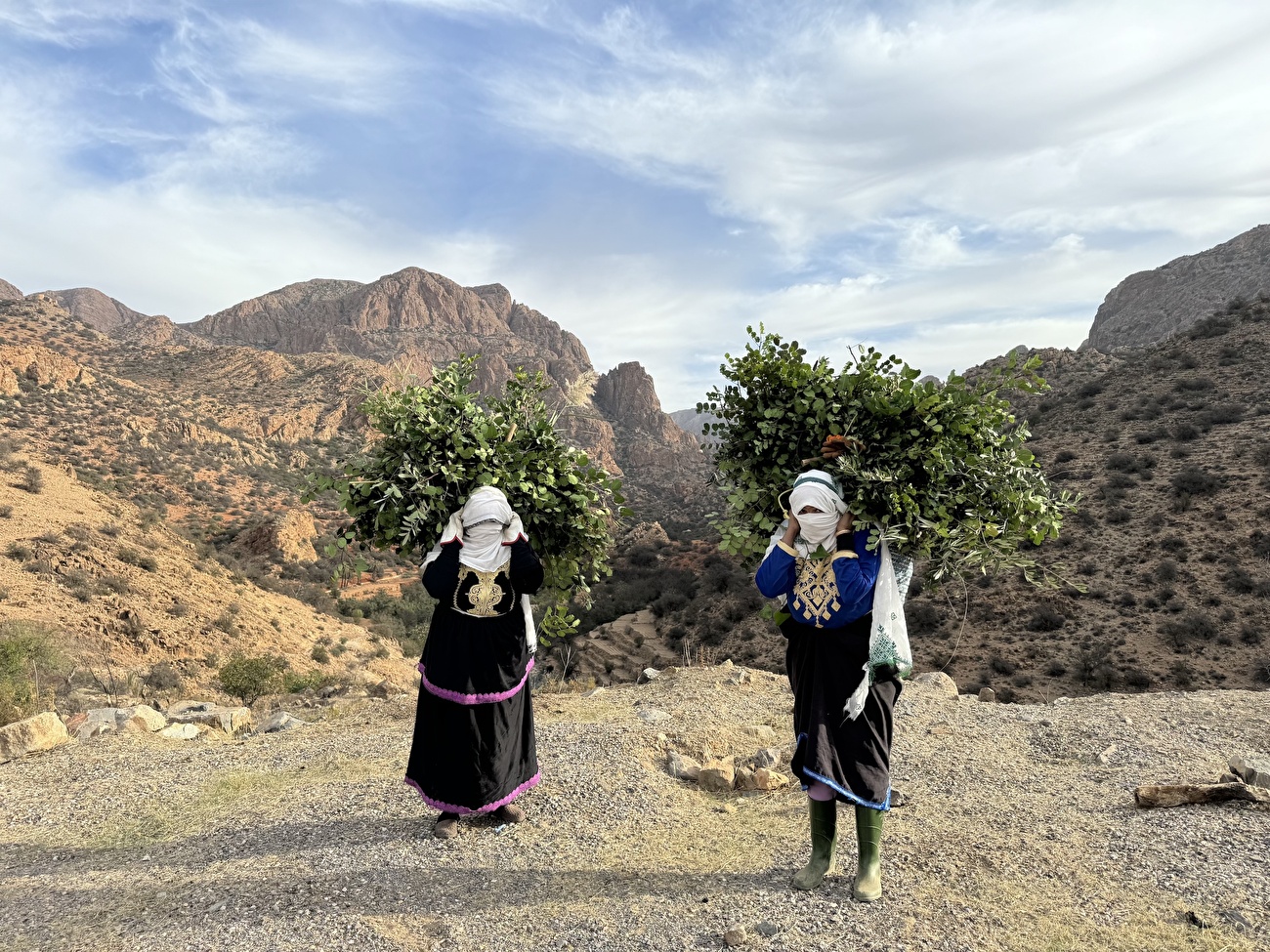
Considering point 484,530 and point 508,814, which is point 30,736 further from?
point 484,530

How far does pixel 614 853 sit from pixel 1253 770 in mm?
4258

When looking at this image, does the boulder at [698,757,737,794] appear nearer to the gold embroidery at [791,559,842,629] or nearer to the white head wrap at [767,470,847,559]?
the gold embroidery at [791,559,842,629]

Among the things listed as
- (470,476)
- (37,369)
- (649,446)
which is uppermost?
(37,369)

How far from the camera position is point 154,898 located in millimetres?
3520

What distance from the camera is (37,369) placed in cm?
3011

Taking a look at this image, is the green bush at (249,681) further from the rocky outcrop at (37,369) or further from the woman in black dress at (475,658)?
the rocky outcrop at (37,369)

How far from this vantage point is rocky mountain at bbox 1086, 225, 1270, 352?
5331 cm

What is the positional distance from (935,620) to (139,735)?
1592cm

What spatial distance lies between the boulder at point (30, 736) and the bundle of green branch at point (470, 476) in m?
4.64

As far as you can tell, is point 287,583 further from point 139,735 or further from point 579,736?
point 579,736

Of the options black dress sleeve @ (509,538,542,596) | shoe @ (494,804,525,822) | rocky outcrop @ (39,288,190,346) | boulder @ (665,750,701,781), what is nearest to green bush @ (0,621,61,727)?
shoe @ (494,804,525,822)

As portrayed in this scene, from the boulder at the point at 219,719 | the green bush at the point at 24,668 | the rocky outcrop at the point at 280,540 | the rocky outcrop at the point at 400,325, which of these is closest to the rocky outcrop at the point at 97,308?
the rocky outcrop at the point at 400,325

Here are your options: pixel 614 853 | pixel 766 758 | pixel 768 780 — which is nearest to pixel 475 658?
pixel 614 853

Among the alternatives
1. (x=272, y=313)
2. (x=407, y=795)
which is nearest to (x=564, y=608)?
(x=407, y=795)
